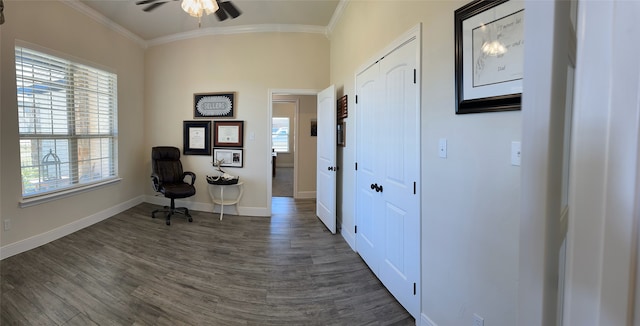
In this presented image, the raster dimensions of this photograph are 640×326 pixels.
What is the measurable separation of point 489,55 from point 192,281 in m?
2.70

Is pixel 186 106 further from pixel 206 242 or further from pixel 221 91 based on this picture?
pixel 206 242

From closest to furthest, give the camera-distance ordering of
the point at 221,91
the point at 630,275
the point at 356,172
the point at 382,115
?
the point at 630,275, the point at 382,115, the point at 356,172, the point at 221,91

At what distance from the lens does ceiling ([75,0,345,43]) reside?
10.9ft

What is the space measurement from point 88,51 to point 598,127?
4.99 m

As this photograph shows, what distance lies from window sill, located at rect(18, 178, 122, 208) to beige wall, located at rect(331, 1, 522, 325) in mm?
4055

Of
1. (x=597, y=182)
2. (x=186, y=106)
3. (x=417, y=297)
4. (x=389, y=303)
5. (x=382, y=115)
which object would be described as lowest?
(x=389, y=303)

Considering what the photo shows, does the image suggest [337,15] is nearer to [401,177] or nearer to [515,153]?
[401,177]

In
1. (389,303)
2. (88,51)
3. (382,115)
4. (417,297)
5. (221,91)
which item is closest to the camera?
(417,297)

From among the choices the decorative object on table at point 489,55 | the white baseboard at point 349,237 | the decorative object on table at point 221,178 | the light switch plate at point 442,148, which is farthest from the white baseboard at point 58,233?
the decorative object on table at point 489,55

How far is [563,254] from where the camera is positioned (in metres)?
0.39

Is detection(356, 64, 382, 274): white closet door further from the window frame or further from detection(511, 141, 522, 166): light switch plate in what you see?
the window frame

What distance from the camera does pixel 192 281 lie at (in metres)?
2.27

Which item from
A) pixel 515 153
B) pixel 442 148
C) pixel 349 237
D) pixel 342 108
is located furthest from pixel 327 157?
pixel 515 153

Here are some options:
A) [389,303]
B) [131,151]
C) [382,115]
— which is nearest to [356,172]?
[382,115]
